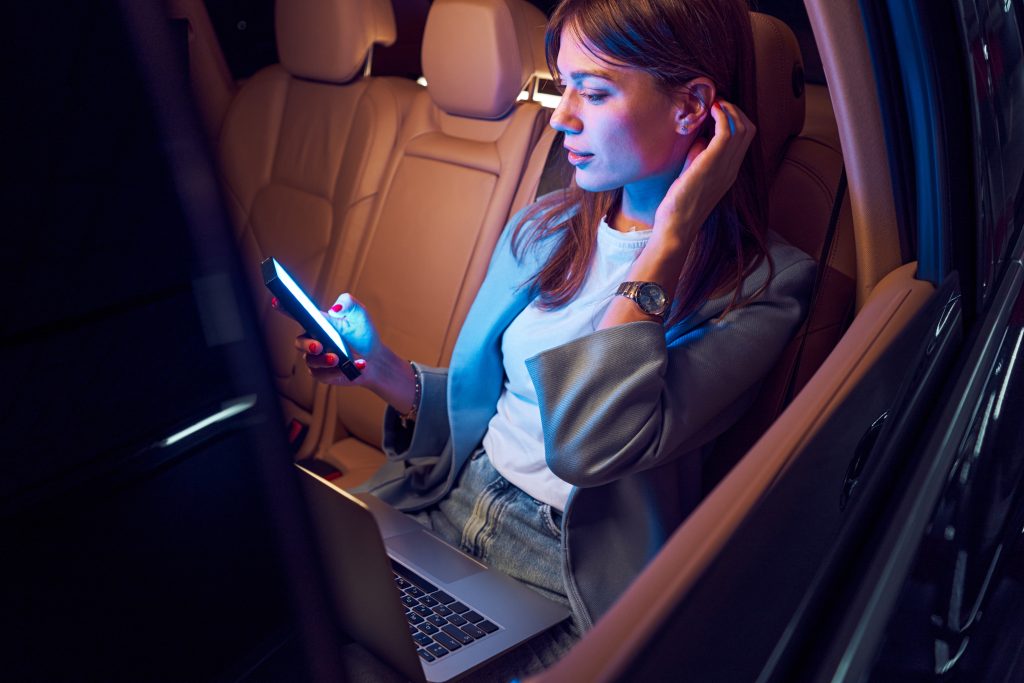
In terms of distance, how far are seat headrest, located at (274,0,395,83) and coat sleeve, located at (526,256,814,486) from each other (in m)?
1.45

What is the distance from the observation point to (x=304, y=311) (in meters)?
1.28

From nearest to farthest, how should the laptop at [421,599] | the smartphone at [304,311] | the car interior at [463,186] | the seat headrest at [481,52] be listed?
the laptop at [421,599], the car interior at [463,186], the smartphone at [304,311], the seat headrest at [481,52]

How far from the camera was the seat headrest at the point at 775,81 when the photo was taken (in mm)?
1273

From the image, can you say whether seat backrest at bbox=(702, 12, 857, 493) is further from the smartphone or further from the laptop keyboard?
the smartphone

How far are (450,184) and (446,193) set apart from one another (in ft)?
0.07

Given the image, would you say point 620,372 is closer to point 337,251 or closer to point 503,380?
point 503,380

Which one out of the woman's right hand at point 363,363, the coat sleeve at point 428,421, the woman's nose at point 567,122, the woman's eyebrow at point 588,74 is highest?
the woman's eyebrow at point 588,74

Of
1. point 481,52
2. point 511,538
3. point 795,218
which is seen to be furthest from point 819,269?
point 481,52

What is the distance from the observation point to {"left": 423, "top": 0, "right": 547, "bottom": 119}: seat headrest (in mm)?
1890

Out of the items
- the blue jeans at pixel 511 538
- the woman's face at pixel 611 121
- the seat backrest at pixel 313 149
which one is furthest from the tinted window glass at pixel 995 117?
the seat backrest at pixel 313 149

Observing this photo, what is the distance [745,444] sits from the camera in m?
1.26

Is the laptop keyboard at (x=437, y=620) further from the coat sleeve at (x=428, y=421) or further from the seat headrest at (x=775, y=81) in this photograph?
the seat headrest at (x=775, y=81)

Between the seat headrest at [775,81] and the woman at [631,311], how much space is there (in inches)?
2.6

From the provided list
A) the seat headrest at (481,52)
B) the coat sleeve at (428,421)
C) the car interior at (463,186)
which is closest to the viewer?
the car interior at (463,186)
